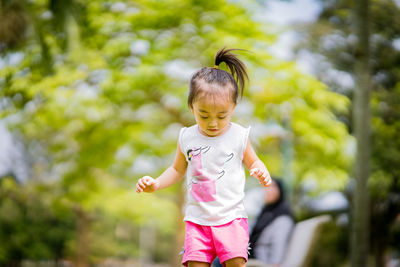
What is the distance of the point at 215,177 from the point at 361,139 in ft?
16.7

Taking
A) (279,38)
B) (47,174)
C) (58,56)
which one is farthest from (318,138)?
(47,174)

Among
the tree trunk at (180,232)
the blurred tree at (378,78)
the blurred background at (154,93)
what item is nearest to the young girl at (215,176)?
the blurred background at (154,93)

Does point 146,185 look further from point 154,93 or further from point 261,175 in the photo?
point 154,93

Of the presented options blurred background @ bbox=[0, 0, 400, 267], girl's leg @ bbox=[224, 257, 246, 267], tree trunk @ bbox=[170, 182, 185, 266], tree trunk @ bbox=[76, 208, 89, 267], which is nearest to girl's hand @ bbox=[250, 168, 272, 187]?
girl's leg @ bbox=[224, 257, 246, 267]

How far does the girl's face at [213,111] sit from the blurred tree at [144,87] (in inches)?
218

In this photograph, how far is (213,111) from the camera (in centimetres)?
151

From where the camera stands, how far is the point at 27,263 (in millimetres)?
15820

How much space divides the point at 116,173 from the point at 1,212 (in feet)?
14.3

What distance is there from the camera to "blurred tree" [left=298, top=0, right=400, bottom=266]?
42.2ft

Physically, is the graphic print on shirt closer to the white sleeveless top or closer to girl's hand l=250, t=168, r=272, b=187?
the white sleeveless top

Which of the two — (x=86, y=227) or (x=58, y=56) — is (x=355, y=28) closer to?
(x=58, y=56)

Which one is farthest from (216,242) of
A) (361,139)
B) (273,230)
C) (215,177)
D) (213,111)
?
(361,139)

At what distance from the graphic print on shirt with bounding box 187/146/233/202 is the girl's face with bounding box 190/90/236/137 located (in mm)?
81

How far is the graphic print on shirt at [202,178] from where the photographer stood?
60.7 inches
